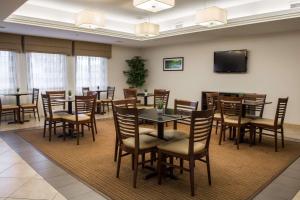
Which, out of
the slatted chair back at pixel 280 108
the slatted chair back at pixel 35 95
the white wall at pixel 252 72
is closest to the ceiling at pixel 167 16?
the white wall at pixel 252 72

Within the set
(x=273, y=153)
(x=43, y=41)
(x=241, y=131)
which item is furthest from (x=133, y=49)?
(x=273, y=153)

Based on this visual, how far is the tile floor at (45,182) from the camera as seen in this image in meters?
2.63

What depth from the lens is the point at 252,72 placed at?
7008 millimetres

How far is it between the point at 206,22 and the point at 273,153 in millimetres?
2726

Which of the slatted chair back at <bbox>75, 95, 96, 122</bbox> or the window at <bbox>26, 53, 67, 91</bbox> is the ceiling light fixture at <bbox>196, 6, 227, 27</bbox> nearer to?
the slatted chair back at <bbox>75, 95, 96, 122</bbox>

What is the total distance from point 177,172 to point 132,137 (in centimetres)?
83

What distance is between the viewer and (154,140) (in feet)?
10.2

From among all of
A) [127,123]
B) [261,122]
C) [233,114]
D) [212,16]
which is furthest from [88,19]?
[261,122]

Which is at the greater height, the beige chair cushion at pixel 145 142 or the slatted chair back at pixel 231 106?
the slatted chair back at pixel 231 106

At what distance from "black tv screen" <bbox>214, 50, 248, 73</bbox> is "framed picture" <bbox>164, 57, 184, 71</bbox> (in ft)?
4.81

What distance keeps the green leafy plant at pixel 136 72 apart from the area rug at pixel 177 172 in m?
5.07

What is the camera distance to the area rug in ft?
8.87

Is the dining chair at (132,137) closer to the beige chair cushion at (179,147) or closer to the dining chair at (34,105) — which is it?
the beige chair cushion at (179,147)

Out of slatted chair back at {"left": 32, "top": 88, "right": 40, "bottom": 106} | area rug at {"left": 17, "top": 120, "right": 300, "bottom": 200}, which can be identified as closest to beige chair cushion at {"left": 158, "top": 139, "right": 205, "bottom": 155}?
area rug at {"left": 17, "top": 120, "right": 300, "bottom": 200}
